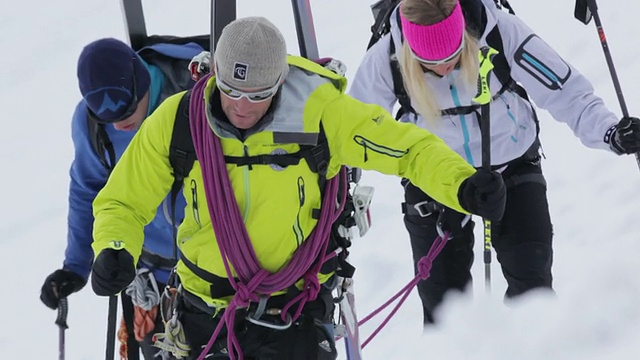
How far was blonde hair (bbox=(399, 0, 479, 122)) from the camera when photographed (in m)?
4.25

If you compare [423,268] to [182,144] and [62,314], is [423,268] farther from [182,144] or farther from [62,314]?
[62,314]

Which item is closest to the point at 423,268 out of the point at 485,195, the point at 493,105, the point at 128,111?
the point at 493,105

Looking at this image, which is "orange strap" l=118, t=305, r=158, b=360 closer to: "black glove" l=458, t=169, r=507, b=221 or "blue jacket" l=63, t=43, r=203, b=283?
"blue jacket" l=63, t=43, r=203, b=283

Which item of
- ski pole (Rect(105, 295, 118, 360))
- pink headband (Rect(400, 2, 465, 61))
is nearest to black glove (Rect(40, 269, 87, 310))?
ski pole (Rect(105, 295, 118, 360))

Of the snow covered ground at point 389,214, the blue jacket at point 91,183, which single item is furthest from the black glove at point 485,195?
the blue jacket at point 91,183

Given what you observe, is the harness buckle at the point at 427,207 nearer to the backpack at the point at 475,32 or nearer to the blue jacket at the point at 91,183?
Answer: the backpack at the point at 475,32

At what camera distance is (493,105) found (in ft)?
14.8

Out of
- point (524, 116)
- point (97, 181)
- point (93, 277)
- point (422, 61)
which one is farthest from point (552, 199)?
point (93, 277)

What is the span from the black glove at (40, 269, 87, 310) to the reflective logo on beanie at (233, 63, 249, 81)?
1.54 m

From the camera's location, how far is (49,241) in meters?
9.45

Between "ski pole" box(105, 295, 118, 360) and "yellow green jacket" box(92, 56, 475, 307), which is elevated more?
"yellow green jacket" box(92, 56, 475, 307)

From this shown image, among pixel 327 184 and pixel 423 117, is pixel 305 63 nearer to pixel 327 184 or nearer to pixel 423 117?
pixel 327 184

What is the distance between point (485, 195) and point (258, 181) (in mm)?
811

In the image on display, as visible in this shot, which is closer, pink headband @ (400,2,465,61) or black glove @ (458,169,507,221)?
black glove @ (458,169,507,221)
